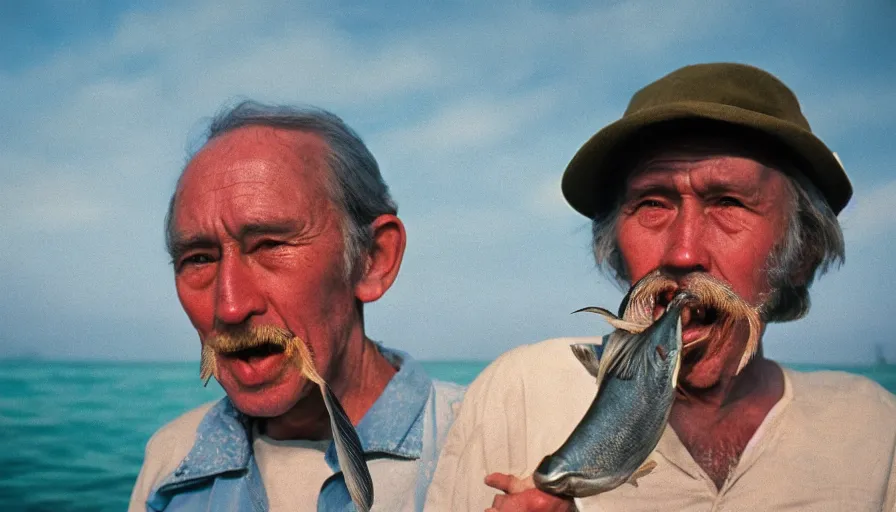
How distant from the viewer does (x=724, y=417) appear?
2369 millimetres

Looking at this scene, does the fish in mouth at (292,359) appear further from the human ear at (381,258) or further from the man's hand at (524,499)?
the man's hand at (524,499)

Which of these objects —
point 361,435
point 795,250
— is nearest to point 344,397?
point 361,435

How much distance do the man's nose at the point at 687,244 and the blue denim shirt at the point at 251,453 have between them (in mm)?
1028

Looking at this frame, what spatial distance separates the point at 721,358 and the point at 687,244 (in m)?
0.30

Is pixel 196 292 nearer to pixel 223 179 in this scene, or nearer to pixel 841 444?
pixel 223 179

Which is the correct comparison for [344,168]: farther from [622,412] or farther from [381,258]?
[622,412]

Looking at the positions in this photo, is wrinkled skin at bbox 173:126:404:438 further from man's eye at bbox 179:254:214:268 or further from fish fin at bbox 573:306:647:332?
fish fin at bbox 573:306:647:332

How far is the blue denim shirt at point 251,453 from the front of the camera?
2766mm

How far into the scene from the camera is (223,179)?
268cm

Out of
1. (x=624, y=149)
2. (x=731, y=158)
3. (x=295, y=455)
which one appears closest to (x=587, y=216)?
(x=624, y=149)

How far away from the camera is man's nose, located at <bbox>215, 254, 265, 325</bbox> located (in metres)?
2.52

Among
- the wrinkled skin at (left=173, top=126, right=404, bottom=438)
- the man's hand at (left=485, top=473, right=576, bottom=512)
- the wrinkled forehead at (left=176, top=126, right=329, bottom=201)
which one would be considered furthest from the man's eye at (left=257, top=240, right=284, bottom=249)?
the man's hand at (left=485, top=473, right=576, bottom=512)

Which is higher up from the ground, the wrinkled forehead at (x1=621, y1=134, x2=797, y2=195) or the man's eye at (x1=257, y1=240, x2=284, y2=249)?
the wrinkled forehead at (x1=621, y1=134, x2=797, y2=195)

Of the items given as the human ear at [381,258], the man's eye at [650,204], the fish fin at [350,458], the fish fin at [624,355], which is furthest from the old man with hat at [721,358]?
the human ear at [381,258]
